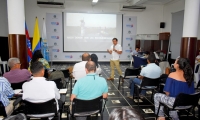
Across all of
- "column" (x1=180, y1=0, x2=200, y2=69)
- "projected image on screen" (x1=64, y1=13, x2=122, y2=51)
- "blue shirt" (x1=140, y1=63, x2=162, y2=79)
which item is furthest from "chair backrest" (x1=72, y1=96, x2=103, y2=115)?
"projected image on screen" (x1=64, y1=13, x2=122, y2=51)

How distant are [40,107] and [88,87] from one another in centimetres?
70

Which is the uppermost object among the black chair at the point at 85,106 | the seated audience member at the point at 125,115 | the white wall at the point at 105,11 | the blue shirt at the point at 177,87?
the white wall at the point at 105,11

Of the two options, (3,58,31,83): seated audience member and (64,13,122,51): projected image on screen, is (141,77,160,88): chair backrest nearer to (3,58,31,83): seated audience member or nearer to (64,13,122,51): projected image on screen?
(3,58,31,83): seated audience member

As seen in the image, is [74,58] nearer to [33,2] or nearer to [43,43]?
[43,43]

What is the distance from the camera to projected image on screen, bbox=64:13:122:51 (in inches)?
390

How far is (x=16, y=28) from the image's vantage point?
4.54m

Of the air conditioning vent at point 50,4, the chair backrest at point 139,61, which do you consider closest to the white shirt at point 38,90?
the chair backrest at point 139,61

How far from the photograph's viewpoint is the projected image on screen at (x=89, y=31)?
9.91 m

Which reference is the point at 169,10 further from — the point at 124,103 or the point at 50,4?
the point at 124,103

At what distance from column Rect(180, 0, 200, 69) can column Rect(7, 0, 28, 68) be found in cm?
486

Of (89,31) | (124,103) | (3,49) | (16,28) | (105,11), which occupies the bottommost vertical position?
(124,103)

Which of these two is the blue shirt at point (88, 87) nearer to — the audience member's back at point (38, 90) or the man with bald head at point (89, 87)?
the man with bald head at point (89, 87)

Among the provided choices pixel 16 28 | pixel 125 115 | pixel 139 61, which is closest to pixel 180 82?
pixel 125 115

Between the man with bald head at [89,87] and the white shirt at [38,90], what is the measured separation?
1.09 feet
